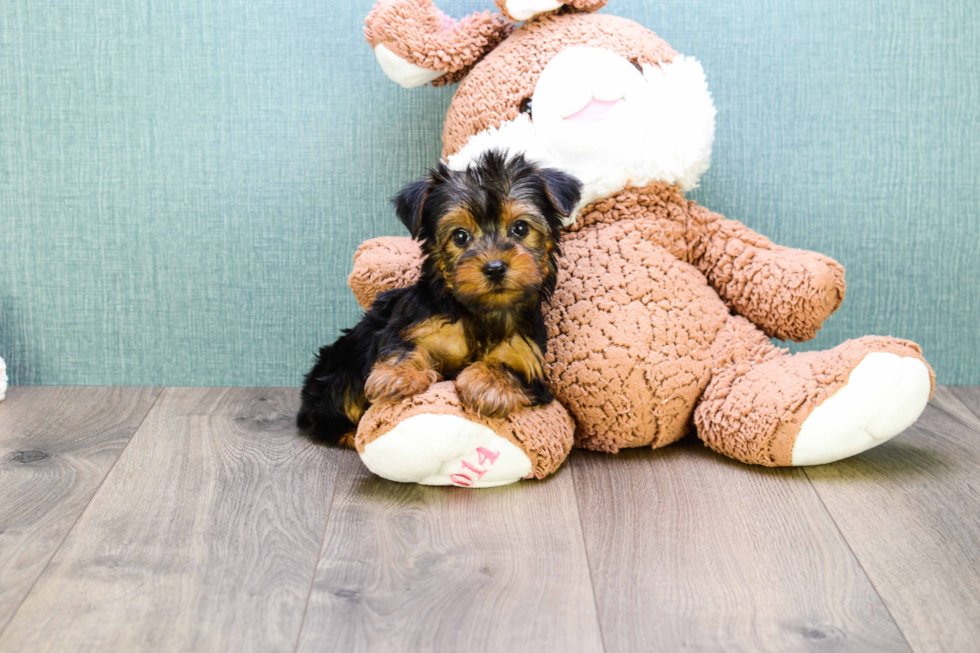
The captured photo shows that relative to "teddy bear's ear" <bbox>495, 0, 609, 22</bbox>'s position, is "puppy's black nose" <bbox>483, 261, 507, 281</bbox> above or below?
below

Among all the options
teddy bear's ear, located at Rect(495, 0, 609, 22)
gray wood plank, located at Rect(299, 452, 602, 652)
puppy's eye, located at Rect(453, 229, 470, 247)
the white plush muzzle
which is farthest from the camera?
teddy bear's ear, located at Rect(495, 0, 609, 22)

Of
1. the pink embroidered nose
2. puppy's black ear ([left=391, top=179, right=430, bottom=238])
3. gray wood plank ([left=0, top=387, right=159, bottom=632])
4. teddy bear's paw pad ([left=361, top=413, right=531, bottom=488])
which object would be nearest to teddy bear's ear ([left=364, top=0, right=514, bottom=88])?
the pink embroidered nose

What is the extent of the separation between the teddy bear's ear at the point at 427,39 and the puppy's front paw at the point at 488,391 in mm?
885

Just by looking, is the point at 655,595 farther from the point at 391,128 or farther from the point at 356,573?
the point at 391,128

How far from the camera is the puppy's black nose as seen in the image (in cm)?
186

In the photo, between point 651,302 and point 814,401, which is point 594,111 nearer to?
point 651,302

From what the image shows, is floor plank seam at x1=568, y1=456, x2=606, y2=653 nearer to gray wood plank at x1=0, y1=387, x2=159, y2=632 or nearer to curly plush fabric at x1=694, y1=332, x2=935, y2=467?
curly plush fabric at x1=694, y1=332, x2=935, y2=467

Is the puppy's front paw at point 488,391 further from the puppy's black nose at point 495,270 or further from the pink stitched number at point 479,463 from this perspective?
the puppy's black nose at point 495,270

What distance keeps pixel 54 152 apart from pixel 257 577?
169cm

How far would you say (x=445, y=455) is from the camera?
2025mm

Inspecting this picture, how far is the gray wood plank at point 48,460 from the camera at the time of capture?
1.82 metres

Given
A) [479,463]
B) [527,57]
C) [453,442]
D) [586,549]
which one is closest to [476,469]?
[479,463]

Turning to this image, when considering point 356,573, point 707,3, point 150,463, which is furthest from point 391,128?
point 356,573

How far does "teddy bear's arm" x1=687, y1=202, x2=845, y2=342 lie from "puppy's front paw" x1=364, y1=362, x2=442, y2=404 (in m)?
0.89
